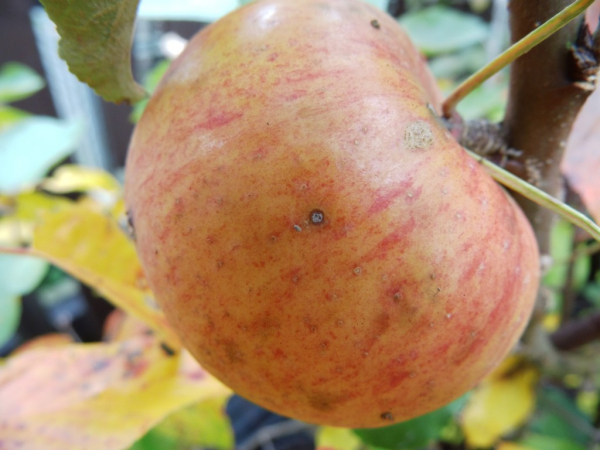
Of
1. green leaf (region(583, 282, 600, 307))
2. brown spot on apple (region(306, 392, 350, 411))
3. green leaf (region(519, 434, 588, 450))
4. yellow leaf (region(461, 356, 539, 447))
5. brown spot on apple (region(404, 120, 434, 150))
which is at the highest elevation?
brown spot on apple (region(404, 120, 434, 150))

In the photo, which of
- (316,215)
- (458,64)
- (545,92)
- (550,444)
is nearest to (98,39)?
(316,215)

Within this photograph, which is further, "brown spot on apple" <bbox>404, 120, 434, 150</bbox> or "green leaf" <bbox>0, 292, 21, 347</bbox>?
"green leaf" <bbox>0, 292, 21, 347</bbox>

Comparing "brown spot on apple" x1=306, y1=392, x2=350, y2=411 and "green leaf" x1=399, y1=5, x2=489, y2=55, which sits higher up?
"brown spot on apple" x1=306, y1=392, x2=350, y2=411

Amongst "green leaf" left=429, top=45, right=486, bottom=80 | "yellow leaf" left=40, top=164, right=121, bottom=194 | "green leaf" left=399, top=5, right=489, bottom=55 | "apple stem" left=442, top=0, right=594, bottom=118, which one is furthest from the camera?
"green leaf" left=429, top=45, right=486, bottom=80

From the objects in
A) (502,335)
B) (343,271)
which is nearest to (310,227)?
(343,271)

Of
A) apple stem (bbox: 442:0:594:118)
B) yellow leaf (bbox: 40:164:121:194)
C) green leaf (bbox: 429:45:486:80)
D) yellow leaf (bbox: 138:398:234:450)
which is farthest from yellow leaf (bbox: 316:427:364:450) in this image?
green leaf (bbox: 429:45:486:80)

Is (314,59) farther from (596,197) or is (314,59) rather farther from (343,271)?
(596,197)

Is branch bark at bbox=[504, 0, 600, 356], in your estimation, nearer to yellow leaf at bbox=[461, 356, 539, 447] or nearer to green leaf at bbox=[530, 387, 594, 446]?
yellow leaf at bbox=[461, 356, 539, 447]
